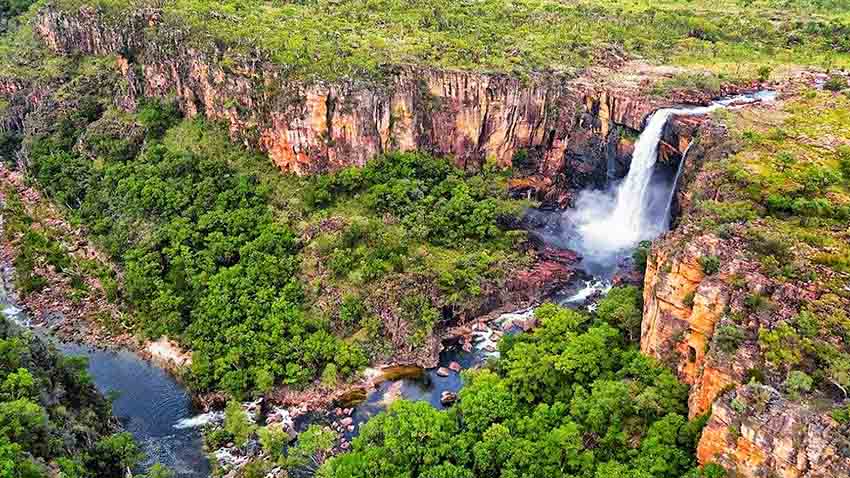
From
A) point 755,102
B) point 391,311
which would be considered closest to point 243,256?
point 391,311

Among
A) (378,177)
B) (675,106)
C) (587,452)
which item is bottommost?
(587,452)

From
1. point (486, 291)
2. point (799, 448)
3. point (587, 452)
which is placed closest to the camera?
point (799, 448)

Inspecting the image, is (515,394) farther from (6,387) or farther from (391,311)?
(6,387)

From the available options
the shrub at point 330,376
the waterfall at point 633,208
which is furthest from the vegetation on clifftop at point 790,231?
the shrub at point 330,376

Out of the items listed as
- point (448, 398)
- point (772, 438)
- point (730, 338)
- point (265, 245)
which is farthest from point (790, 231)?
point (265, 245)

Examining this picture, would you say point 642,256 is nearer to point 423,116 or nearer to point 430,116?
point 430,116

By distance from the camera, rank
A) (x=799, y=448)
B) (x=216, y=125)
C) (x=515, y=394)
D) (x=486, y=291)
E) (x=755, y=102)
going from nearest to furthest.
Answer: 1. (x=799, y=448)
2. (x=515, y=394)
3. (x=486, y=291)
4. (x=755, y=102)
5. (x=216, y=125)

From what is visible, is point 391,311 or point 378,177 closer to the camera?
point 391,311
